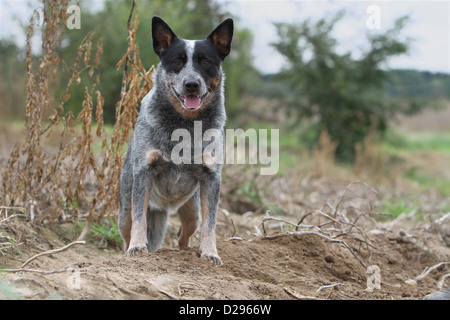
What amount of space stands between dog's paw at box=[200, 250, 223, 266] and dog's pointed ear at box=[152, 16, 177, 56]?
1.60 metres

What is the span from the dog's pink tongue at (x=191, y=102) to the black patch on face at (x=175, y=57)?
0.22 m

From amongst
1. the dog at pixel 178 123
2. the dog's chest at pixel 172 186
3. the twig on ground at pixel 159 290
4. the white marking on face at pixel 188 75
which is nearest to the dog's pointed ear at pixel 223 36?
the dog at pixel 178 123

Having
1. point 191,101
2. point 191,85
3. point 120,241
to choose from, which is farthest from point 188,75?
point 120,241

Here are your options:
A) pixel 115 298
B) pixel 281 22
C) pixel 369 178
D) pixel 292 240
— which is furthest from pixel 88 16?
pixel 115 298

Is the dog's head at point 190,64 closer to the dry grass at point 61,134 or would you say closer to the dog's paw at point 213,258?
the dry grass at point 61,134

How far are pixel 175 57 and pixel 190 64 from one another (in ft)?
0.46

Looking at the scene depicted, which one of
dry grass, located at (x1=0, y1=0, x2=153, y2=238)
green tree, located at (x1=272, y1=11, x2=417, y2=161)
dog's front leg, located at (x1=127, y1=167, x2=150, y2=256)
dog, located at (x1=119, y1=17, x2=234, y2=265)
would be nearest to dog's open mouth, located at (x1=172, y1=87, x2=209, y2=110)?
dog, located at (x1=119, y1=17, x2=234, y2=265)

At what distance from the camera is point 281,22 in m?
17.2

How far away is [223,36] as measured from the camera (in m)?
4.10

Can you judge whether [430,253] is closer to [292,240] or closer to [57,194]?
[292,240]

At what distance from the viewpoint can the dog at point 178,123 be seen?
3885 millimetres

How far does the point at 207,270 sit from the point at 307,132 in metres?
15.0

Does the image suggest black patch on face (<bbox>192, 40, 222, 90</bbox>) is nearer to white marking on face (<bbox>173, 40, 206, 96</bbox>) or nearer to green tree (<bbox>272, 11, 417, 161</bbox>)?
white marking on face (<bbox>173, 40, 206, 96</bbox>)
